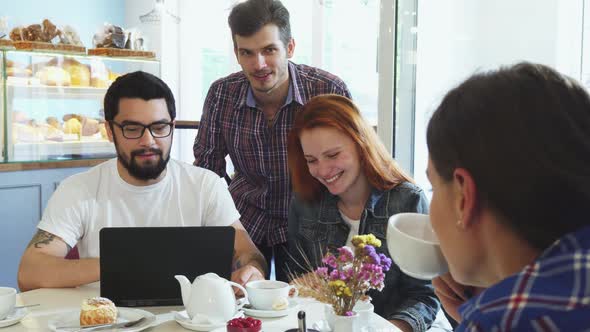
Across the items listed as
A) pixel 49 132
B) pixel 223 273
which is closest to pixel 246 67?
pixel 223 273

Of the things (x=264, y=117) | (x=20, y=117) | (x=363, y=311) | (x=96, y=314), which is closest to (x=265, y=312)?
(x=363, y=311)

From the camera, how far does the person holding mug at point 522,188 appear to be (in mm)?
636

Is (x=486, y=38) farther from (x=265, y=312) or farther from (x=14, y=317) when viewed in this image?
(x=14, y=317)

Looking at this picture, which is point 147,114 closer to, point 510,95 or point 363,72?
point 510,95

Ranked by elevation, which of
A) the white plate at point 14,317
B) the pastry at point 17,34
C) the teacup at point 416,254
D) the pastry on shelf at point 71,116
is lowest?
the white plate at point 14,317

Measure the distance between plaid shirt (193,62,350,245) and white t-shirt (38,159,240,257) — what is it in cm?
38

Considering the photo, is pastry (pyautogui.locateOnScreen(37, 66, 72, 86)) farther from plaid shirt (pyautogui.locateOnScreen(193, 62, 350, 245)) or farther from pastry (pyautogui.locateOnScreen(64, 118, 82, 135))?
plaid shirt (pyautogui.locateOnScreen(193, 62, 350, 245))

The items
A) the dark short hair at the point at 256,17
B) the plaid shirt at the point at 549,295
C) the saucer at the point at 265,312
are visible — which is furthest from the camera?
the dark short hair at the point at 256,17

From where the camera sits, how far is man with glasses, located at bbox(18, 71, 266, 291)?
2.24 meters

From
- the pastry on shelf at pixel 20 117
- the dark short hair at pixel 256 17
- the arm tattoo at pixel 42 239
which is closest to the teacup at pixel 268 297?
the arm tattoo at pixel 42 239

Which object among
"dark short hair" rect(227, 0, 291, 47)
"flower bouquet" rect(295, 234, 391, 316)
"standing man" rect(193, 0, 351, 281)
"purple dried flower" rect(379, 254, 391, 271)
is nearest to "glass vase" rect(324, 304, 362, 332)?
"flower bouquet" rect(295, 234, 391, 316)

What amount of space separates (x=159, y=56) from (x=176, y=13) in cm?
47

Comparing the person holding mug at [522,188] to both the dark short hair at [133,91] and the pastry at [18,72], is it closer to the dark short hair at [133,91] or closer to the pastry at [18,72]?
the dark short hair at [133,91]

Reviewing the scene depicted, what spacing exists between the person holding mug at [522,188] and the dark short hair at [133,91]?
1704 millimetres
